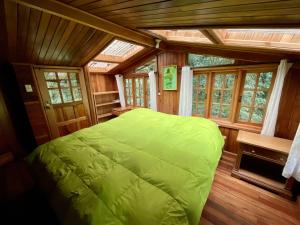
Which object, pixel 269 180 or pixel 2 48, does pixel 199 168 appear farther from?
pixel 2 48

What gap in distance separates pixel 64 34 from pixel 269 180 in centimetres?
366

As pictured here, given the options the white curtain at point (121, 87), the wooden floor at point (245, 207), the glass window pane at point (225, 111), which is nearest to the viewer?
the wooden floor at point (245, 207)

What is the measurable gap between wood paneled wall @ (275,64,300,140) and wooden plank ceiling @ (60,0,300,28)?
52.6 inches

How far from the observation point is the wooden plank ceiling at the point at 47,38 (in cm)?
140

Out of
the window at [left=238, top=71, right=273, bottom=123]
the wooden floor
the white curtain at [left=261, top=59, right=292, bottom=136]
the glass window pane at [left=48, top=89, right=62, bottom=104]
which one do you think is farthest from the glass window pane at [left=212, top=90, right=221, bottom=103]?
the glass window pane at [left=48, top=89, right=62, bottom=104]

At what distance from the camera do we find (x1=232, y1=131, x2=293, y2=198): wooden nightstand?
5.92 feet

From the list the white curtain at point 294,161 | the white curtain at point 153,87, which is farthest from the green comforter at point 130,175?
the white curtain at point 153,87

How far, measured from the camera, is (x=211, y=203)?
1729 millimetres

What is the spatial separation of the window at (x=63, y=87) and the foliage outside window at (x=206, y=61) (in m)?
2.79

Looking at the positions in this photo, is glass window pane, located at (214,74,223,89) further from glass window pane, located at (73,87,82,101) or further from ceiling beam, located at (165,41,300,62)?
glass window pane, located at (73,87,82,101)

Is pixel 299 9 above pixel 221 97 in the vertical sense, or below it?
above

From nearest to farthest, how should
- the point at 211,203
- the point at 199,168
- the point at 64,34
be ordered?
the point at 199,168
the point at 211,203
the point at 64,34

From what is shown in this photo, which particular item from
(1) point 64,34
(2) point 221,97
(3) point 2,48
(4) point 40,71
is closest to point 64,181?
(1) point 64,34

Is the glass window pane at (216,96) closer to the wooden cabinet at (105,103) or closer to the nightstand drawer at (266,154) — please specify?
the nightstand drawer at (266,154)
